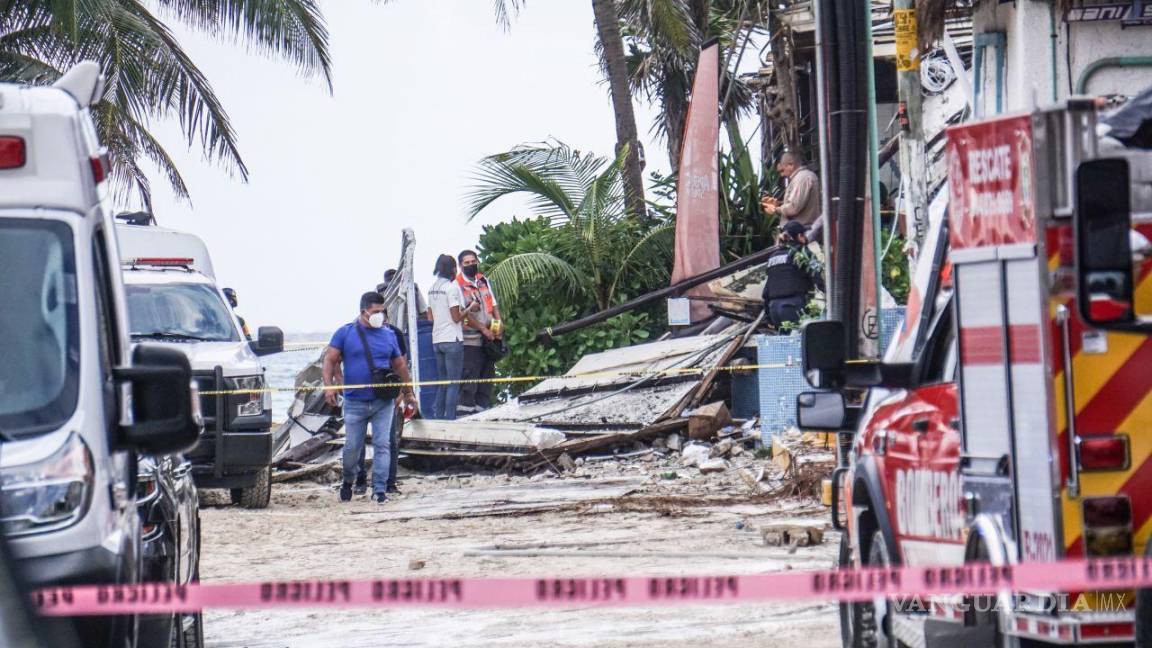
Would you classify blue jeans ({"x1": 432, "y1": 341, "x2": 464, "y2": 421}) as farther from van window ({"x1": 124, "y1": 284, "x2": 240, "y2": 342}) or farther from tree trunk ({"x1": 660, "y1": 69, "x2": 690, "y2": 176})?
tree trunk ({"x1": 660, "y1": 69, "x2": 690, "y2": 176})

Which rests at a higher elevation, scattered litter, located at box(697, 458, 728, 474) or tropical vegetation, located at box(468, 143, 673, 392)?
tropical vegetation, located at box(468, 143, 673, 392)

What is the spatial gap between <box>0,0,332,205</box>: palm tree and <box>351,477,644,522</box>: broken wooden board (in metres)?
7.39

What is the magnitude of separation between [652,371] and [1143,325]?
14462 mm

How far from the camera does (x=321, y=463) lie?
18.8 meters

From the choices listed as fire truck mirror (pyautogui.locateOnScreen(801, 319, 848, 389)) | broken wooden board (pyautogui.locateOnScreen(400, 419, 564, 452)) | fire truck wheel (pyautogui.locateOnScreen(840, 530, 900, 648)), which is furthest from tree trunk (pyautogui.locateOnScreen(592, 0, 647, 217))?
fire truck mirror (pyautogui.locateOnScreen(801, 319, 848, 389))

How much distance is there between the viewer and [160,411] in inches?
203

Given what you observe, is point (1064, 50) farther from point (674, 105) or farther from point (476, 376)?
point (674, 105)

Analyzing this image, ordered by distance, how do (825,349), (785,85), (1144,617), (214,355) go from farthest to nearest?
(785,85) < (214,355) < (825,349) < (1144,617)

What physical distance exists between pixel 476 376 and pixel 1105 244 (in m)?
16.5

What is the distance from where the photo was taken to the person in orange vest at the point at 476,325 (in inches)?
782

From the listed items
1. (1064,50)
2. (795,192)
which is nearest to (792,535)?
(1064,50)

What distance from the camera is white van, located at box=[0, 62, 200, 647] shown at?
4.82 meters

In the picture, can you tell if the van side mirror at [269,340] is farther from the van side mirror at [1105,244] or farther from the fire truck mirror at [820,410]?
the van side mirror at [1105,244]

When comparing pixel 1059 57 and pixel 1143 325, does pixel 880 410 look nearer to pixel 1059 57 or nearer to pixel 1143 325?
pixel 1143 325
